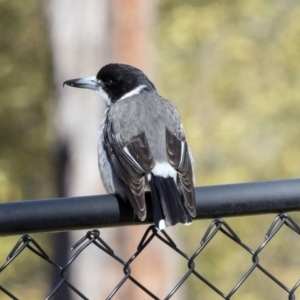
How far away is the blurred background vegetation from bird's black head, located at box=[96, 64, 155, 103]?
6.48 meters

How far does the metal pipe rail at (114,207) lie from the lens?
231cm

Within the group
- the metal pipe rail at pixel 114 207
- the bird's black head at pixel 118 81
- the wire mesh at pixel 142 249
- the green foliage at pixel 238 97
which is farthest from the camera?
the green foliage at pixel 238 97

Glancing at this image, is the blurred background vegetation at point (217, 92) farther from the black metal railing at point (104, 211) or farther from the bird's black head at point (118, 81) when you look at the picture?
the black metal railing at point (104, 211)

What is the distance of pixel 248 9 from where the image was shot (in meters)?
12.1

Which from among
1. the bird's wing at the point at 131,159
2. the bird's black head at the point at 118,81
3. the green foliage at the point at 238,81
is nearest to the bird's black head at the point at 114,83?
the bird's black head at the point at 118,81

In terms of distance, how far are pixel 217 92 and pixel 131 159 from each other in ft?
28.1

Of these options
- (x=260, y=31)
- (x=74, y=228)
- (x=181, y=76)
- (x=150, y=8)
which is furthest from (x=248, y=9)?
(x=74, y=228)

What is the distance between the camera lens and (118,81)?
4969 millimetres

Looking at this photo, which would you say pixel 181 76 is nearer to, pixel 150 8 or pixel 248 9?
pixel 248 9

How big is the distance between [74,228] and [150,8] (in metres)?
5.17

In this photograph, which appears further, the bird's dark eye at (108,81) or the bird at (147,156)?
the bird's dark eye at (108,81)

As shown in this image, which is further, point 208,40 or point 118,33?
point 208,40

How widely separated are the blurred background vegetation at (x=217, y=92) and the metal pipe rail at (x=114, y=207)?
28.9 ft

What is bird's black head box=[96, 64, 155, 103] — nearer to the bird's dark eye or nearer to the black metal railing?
the bird's dark eye
